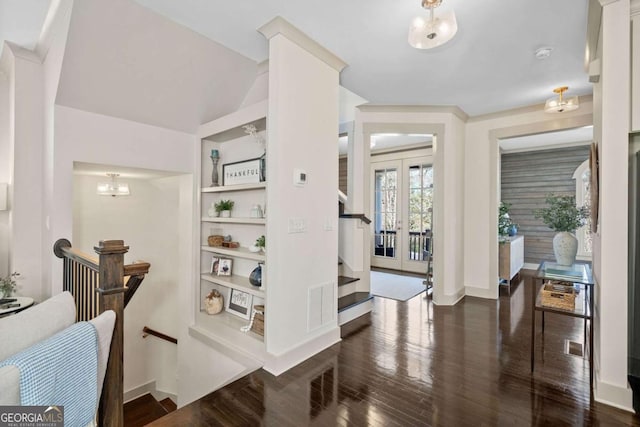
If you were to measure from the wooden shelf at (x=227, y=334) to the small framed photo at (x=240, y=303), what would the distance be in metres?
0.05

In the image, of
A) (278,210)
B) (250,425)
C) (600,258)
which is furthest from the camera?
(278,210)

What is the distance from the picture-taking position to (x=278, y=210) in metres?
2.42

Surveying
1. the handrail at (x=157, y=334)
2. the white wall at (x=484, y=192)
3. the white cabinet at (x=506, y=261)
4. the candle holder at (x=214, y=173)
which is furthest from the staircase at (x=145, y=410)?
the white cabinet at (x=506, y=261)

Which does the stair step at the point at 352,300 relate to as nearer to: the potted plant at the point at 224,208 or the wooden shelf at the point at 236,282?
the wooden shelf at the point at 236,282

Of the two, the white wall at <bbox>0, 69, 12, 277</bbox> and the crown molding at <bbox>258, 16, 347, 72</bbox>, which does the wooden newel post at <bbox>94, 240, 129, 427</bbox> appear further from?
the white wall at <bbox>0, 69, 12, 277</bbox>

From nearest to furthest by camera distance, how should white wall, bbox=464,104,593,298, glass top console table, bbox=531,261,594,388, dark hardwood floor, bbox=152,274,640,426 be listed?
dark hardwood floor, bbox=152,274,640,426, glass top console table, bbox=531,261,594,388, white wall, bbox=464,104,593,298

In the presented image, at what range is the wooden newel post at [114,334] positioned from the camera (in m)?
1.57

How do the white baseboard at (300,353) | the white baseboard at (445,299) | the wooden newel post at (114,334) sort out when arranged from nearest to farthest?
the wooden newel post at (114,334)
the white baseboard at (300,353)
the white baseboard at (445,299)

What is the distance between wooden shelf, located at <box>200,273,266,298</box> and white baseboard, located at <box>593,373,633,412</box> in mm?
2489

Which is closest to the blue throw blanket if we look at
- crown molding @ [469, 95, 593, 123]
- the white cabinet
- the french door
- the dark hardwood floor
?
the dark hardwood floor

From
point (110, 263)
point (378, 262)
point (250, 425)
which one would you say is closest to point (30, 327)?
point (110, 263)

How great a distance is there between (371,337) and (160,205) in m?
3.51

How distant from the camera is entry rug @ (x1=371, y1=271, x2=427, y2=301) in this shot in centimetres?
469

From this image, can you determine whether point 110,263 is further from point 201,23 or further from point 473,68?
point 473,68
